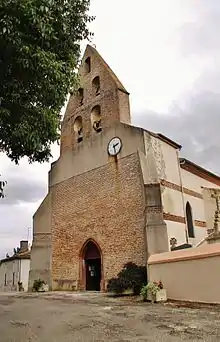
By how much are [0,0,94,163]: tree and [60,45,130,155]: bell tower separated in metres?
14.1

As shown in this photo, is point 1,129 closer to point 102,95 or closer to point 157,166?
point 157,166

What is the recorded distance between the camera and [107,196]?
68.8 ft

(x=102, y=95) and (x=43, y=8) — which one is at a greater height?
(x=102, y=95)

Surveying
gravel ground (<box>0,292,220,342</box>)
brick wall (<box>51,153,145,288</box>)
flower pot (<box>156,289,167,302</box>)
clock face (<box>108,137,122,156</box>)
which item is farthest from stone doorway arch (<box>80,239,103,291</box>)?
gravel ground (<box>0,292,220,342</box>)

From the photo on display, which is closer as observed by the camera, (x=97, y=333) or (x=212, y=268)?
(x=97, y=333)

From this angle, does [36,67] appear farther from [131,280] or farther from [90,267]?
[90,267]

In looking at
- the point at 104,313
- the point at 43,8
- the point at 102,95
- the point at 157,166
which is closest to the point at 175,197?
the point at 157,166

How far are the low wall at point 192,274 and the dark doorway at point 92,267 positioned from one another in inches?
282

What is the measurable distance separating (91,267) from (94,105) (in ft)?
35.9

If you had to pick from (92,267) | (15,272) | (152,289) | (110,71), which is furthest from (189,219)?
(15,272)

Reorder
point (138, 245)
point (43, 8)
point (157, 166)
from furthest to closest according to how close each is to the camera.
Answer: point (157, 166) < point (138, 245) < point (43, 8)

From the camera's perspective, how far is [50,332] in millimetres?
7086

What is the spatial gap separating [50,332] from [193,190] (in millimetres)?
17442

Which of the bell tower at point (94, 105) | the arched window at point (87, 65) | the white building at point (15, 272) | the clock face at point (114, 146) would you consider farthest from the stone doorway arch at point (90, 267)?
the white building at point (15, 272)
